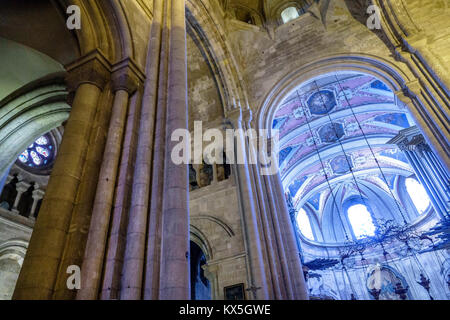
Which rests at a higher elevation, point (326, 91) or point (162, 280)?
point (326, 91)

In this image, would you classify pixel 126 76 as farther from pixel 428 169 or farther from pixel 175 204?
pixel 428 169

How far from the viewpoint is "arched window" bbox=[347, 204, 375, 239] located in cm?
1966

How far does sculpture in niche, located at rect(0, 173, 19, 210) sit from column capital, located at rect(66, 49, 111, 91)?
8912 mm

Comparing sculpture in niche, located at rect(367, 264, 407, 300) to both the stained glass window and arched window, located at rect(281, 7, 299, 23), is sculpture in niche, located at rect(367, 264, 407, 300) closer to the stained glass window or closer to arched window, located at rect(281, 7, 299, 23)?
arched window, located at rect(281, 7, 299, 23)

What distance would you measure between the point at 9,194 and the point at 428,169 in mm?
16119

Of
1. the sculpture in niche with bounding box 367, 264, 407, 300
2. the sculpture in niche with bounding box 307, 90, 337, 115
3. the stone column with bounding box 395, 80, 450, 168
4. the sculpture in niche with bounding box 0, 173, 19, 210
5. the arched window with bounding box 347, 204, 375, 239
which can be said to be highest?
the sculpture in niche with bounding box 307, 90, 337, 115

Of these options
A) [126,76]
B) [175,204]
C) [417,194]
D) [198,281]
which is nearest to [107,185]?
[175,204]

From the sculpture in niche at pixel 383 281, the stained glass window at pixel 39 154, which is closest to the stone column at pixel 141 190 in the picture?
the stained glass window at pixel 39 154

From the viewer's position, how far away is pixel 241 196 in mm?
7648

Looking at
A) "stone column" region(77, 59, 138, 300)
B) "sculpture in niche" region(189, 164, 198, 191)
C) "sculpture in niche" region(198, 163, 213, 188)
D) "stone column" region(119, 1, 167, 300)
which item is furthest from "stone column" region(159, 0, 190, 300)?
"sculpture in niche" region(189, 164, 198, 191)

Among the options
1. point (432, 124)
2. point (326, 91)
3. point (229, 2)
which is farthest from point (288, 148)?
point (432, 124)

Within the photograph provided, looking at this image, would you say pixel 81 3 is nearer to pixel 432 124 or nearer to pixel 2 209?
pixel 432 124

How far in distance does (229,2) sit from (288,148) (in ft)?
26.1

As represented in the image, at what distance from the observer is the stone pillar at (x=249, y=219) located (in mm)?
6254
